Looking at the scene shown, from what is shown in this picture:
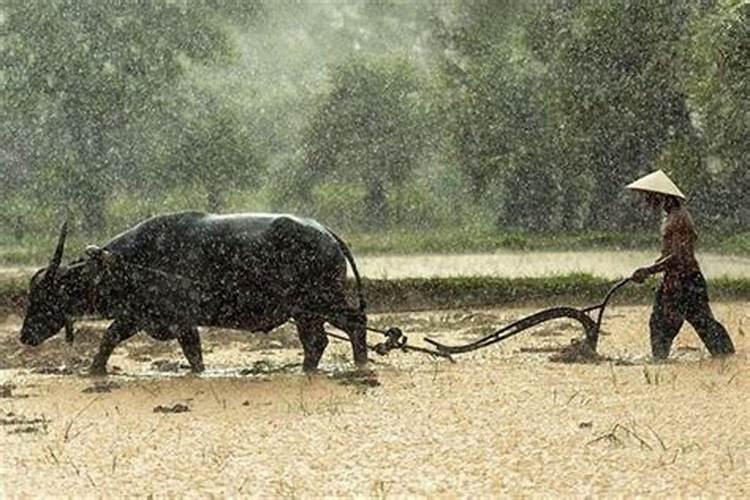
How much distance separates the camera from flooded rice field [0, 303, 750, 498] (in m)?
8.07

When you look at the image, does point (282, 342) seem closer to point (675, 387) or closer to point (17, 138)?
point (675, 387)

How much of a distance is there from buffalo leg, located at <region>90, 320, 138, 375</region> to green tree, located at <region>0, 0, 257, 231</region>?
25968mm

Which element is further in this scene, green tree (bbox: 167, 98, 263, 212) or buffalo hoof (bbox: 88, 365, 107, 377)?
green tree (bbox: 167, 98, 263, 212)

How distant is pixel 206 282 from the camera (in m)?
12.6

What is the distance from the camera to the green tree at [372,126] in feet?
147

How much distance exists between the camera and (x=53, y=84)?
3812 centimetres

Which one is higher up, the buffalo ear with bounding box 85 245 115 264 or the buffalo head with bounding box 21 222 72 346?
the buffalo ear with bounding box 85 245 115 264

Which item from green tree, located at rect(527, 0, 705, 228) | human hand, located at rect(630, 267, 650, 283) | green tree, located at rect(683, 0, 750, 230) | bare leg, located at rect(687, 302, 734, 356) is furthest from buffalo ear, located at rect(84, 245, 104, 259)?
green tree, located at rect(527, 0, 705, 228)

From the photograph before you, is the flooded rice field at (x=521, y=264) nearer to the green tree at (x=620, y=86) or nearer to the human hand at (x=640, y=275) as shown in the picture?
the green tree at (x=620, y=86)

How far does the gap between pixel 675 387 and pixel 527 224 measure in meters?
29.0

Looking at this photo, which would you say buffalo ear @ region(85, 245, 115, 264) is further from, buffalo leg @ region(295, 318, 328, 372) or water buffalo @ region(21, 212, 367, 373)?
buffalo leg @ region(295, 318, 328, 372)

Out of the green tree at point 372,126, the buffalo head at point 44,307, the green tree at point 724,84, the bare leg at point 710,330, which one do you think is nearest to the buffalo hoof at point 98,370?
the buffalo head at point 44,307

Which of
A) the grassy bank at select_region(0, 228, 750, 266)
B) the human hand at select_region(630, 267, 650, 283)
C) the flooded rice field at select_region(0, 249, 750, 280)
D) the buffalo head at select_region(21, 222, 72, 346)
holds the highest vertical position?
the grassy bank at select_region(0, 228, 750, 266)

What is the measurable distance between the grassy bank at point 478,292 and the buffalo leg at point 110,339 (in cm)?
744
